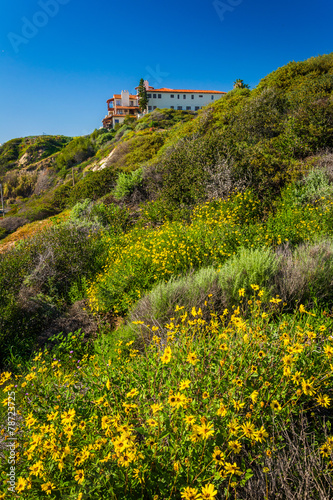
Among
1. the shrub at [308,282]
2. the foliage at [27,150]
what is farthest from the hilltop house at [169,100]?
the shrub at [308,282]

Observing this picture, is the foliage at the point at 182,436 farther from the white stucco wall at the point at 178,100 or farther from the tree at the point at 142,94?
the white stucco wall at the point at 178,100

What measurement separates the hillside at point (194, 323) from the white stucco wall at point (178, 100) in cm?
4777

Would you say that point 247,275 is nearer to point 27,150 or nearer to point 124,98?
point 27,150

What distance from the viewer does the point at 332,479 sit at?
1.30 meters

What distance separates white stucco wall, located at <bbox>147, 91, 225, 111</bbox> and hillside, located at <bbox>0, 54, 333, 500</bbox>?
1881 inches

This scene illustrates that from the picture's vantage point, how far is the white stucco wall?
56406 millimetres

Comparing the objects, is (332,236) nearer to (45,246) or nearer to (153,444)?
(153,444)

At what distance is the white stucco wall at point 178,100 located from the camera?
56.4m

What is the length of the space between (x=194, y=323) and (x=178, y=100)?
64109mm

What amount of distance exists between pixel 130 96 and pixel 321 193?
68.1m

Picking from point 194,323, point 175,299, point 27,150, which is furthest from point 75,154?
point 194,323

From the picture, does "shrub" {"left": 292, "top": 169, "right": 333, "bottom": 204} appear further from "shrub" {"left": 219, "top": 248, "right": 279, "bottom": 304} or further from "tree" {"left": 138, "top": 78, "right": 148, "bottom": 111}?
"tree" {"left": 138, "top": 78, "right": 148, "bottom": 111}

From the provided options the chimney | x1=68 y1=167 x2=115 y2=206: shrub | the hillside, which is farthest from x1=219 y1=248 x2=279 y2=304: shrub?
the chimney

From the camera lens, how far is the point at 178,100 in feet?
188
